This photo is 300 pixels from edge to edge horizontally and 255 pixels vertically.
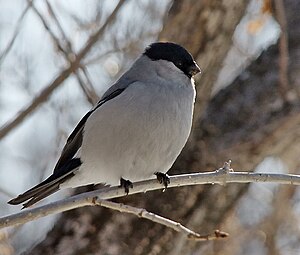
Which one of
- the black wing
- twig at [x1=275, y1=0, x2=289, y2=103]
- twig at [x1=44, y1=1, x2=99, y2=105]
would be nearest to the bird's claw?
the black wing

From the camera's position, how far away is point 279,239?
4.98 metres

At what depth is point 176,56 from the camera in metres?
3.31

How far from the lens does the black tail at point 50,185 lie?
2.94 meters

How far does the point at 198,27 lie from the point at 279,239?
1.51 meters

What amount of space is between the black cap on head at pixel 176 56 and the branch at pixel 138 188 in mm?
608

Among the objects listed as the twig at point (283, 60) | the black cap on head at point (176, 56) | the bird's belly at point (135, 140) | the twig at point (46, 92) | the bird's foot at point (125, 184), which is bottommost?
the bird's foot at point (125, 184)

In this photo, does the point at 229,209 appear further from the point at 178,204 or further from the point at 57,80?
the point at 57,80

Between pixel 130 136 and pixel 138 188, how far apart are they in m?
0.24

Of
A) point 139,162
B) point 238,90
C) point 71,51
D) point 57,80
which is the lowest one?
point 139,162

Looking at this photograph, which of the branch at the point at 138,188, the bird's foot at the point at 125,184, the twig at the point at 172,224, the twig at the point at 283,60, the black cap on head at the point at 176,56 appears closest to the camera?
the branch at the point at 138,188

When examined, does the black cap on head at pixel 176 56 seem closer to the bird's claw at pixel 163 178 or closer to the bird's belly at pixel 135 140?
the bird's belly at pixel 135 140

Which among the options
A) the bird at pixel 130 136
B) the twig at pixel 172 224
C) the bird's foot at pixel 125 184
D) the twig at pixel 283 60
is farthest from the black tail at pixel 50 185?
the twig at pixel 283 60

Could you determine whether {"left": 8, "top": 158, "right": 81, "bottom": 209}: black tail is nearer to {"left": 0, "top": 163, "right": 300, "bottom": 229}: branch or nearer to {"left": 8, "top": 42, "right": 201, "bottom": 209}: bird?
{"left": 8, "top": 42, "right": 201, "bottom": 209}: bird

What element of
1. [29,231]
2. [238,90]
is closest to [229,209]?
[238,90]
